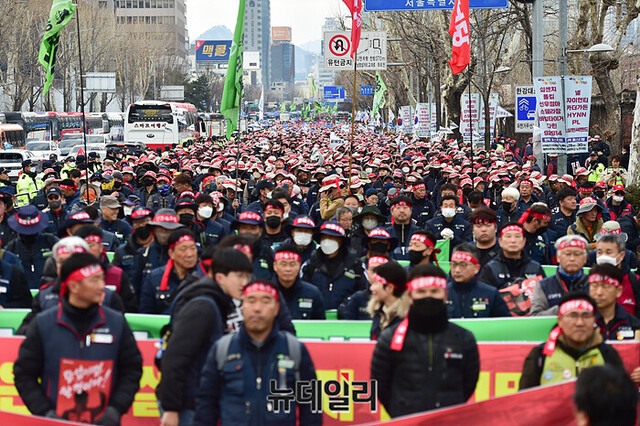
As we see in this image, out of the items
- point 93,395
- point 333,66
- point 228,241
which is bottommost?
point 93,395

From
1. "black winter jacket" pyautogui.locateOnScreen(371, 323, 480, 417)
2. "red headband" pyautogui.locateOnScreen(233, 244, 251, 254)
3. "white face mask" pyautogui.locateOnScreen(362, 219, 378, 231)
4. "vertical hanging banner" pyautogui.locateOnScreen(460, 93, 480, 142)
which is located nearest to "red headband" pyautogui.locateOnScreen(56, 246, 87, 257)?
"red headband" pyautogui.locateOnScreen(233, 244, 251, 254)

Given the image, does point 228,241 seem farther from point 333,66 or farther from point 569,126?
point 333,66

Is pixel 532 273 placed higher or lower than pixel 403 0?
lower

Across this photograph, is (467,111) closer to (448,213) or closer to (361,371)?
(448,213)

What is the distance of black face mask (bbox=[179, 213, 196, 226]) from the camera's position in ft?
34.1

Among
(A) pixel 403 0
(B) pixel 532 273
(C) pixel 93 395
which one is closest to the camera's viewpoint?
(C) pixel 93 395

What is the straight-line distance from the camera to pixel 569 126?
60.5 feet

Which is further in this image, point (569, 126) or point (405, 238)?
point (569, 126)

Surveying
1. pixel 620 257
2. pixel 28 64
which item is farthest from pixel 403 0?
pixel 28 64

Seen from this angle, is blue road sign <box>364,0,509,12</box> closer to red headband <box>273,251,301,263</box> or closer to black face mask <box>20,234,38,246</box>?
black face mask <box>20,234,38,246</box>

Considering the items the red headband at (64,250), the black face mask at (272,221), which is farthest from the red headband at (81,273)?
the black face mask at (272,221)

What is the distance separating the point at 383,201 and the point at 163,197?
12.2 feet

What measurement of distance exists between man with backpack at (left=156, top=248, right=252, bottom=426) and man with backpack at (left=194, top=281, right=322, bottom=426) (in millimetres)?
144

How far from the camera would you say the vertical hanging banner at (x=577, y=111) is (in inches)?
724
